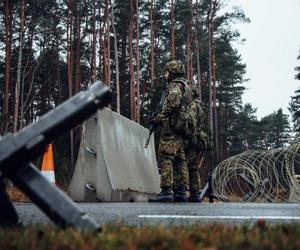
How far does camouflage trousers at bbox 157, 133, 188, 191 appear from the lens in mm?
8156

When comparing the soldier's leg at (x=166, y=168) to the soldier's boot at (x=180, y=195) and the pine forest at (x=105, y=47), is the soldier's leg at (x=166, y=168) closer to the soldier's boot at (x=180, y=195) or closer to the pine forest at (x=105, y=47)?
the soldier's boot at (x=180, y=195)

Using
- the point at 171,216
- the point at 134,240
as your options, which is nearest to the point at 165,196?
the point at 171,216

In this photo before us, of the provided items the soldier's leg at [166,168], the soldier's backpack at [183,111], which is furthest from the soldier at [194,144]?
the soldier's leg at [166,168]

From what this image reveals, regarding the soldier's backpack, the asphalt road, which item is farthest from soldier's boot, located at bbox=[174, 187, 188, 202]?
the asphalt road

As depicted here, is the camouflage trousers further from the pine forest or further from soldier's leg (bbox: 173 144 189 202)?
the pine forest

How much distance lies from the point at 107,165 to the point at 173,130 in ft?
4.52

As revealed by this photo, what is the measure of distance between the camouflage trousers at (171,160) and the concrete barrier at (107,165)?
3.73 ft

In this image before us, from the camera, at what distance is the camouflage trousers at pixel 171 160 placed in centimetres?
816

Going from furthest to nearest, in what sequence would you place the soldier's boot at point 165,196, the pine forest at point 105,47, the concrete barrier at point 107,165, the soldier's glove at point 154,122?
the pine forest at point 105,47 < the concrete barrier at point 107,165 < the soldier's glove at point 154,122 < the soldier's boot at point 165,196

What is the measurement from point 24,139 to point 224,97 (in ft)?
179

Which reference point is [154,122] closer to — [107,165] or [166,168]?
[166,168]

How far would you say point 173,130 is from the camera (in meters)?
8.45

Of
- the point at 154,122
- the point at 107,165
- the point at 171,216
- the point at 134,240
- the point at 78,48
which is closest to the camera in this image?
the point at 134,240

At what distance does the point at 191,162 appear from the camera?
29.2 ft
